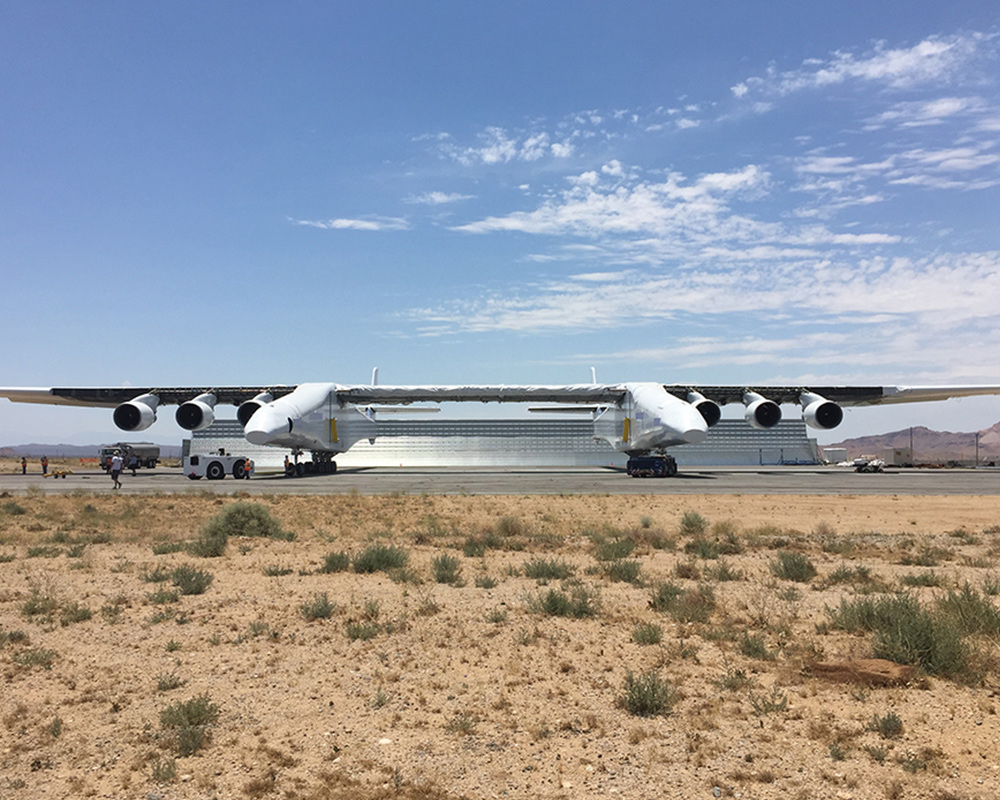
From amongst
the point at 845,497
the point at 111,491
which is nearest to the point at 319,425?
the point at 111,491

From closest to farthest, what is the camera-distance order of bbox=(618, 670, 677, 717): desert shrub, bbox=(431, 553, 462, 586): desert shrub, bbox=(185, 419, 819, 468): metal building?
bbox=(618, 670, 677, 717): desert shrub, bbox=(431, 553, 462, 586): desert shrub, bbox=(185, 419, 819, 468): metal building

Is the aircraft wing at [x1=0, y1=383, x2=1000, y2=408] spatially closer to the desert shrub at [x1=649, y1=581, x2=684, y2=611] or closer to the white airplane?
the white airplane

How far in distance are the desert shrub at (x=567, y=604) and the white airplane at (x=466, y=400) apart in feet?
87.5

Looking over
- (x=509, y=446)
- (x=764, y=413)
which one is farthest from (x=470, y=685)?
(x=509, y=446)

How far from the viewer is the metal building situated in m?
59.6

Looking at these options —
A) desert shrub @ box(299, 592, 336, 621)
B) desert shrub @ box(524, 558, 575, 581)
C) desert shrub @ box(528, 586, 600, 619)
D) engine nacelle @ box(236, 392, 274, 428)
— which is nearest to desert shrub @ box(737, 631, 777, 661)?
desert shrub @ box(528, 586, 600, 619)

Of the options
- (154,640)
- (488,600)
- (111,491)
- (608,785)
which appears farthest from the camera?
(111,491)

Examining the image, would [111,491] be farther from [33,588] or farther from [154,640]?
[154,640]

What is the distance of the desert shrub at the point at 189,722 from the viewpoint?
5.14m

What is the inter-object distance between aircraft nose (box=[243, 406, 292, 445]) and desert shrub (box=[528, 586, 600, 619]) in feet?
90.7

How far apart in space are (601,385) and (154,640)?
132 ft

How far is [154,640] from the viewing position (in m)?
7.89

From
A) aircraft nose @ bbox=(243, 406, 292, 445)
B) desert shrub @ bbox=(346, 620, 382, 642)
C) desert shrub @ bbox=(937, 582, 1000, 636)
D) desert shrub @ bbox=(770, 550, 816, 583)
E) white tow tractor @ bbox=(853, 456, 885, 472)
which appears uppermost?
aircraft nose @ bbox=(243, 406, 292, 445)

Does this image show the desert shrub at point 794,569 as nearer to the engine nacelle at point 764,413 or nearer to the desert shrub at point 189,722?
the desert shrub at point 189,722
